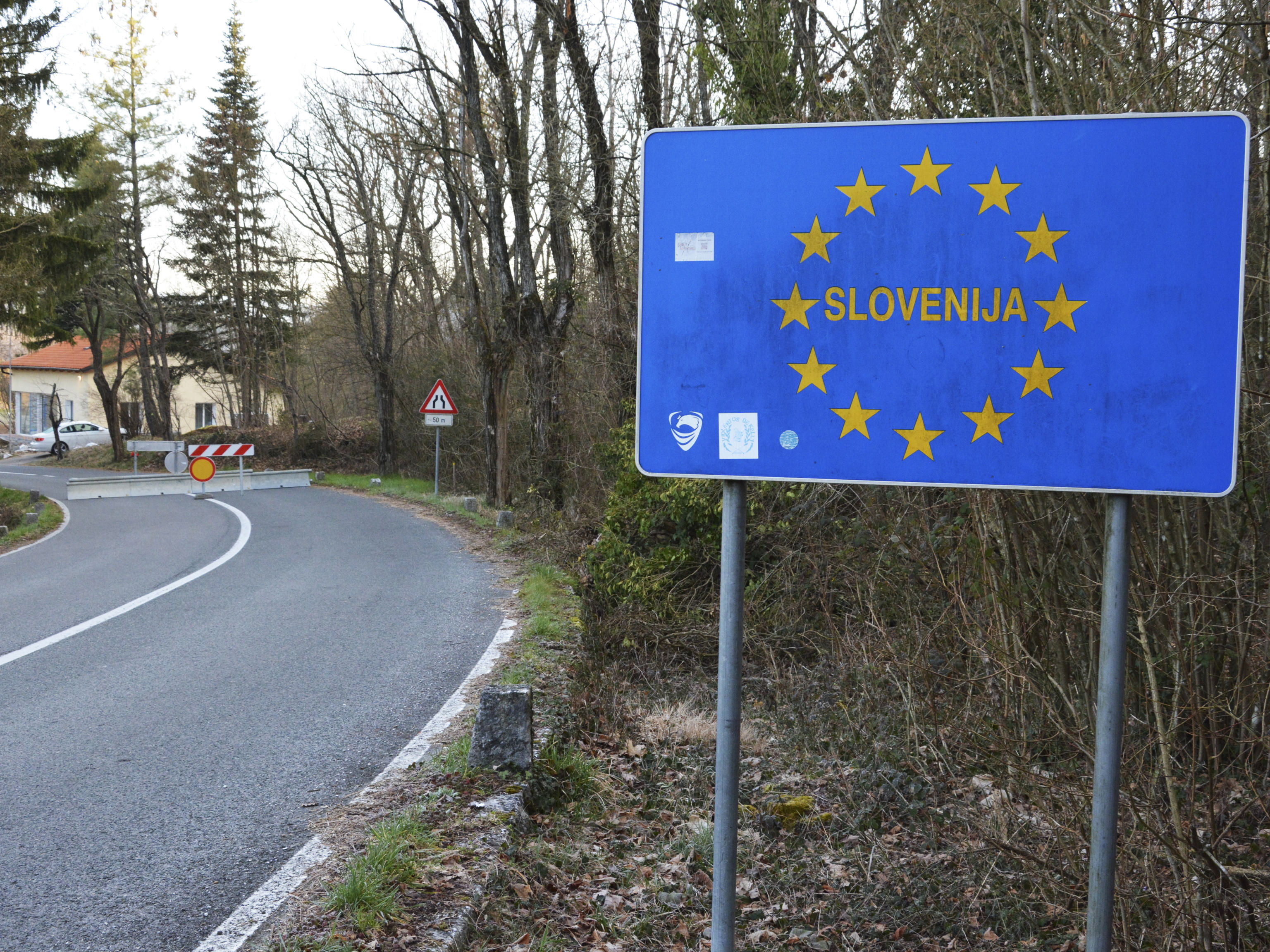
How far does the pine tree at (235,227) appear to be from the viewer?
39.1m

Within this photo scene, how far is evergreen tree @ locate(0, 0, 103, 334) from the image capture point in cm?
2055

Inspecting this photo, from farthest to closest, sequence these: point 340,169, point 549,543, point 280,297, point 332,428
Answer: point 280,297 → point 332,428 → point 340,169 → point 549,543

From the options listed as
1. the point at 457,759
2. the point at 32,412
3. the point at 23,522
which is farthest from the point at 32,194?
the point at 32,412

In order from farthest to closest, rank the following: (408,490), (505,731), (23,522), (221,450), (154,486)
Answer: (408,490)
(154,486)
(221,450)
(23,522)
(505,731)

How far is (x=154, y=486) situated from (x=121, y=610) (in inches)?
657

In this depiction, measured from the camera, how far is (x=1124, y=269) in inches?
85.9

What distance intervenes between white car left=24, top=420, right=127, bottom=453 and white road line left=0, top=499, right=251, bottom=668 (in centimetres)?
4409

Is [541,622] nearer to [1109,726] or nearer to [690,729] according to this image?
[690,729]

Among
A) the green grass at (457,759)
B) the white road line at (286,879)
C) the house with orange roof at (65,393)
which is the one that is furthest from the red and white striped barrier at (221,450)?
the house with orange roof at (65,393)

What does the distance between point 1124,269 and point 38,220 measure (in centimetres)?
2382

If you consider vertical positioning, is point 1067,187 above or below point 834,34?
below

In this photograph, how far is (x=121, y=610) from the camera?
986 cm

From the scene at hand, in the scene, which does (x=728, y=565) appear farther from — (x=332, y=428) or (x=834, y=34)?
(x=332, y=428)

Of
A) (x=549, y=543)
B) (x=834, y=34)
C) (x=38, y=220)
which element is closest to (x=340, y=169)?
(x=38, y=220)
